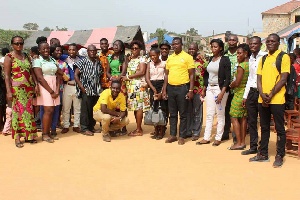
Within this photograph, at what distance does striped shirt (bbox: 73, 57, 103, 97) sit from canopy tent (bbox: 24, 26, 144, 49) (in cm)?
1856

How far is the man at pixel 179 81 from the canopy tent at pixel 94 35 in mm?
19413

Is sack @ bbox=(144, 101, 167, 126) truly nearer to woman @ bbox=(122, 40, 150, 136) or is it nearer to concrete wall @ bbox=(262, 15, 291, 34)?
woman @ bbox=(122, 40, 150, 136)

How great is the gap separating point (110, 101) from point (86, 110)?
2.62ft

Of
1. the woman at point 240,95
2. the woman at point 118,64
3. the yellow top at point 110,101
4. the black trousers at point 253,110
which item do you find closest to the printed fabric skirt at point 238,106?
the woman at point 240,95

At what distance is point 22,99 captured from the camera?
5719mm

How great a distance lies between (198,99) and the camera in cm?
639

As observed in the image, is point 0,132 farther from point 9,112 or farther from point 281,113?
point 281,113

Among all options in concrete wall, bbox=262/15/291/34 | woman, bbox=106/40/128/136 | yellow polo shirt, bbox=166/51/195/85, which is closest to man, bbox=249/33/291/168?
yellow polo shirt, bbox=166/51/195/85

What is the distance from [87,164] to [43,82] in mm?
1991

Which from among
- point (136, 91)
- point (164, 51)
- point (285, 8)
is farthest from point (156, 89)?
point (285, 8)

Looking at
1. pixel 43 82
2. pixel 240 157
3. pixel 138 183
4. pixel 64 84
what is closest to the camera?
pixel 138 183

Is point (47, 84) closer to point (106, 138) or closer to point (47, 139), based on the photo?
point (47, 139)

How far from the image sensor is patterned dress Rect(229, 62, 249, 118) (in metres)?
5.29

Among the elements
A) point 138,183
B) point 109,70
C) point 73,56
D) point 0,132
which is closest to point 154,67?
point 109,70
